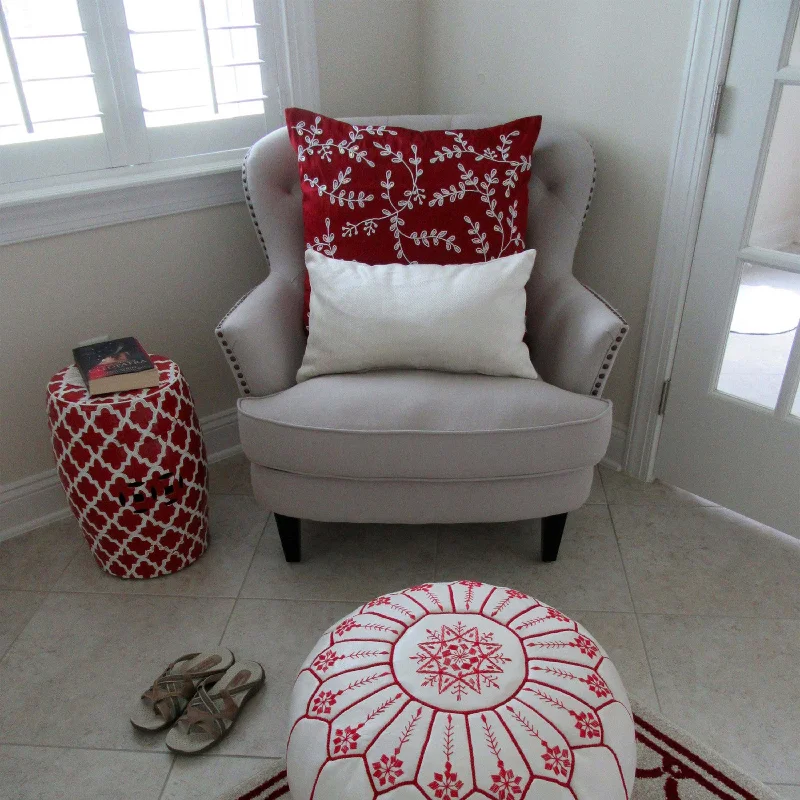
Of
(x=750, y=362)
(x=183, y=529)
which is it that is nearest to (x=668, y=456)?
(x=750, y=362)

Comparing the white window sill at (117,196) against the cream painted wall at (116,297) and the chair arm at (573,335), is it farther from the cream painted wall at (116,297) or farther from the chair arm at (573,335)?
the chair arm at (573,335)

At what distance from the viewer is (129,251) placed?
1836mm

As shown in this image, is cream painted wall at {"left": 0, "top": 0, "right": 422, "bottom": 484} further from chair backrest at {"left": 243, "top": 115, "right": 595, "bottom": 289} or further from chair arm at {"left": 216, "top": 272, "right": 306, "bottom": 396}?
chair arm at {"left": 216, "top": 272, "right": 306, "bottom": 396}

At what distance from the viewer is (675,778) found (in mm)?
1217

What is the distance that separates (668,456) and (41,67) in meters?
1.77

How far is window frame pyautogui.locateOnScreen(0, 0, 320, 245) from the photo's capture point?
5.43 ft

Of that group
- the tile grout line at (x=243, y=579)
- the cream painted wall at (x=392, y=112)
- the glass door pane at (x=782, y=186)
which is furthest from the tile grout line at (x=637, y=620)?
the tile grout line at (x=243, y=579)

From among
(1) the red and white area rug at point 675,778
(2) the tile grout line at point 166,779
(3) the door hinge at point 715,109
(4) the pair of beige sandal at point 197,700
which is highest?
(3) the door hinge at point 715,109

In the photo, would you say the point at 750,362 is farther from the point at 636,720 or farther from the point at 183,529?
the point at 183,529

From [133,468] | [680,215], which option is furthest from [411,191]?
[133,468]

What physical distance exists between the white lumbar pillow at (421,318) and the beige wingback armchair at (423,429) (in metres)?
0.04

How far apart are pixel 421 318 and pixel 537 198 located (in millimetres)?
545

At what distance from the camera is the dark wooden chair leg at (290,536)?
1.67m

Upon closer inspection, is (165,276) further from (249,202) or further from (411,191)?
(411,191)
